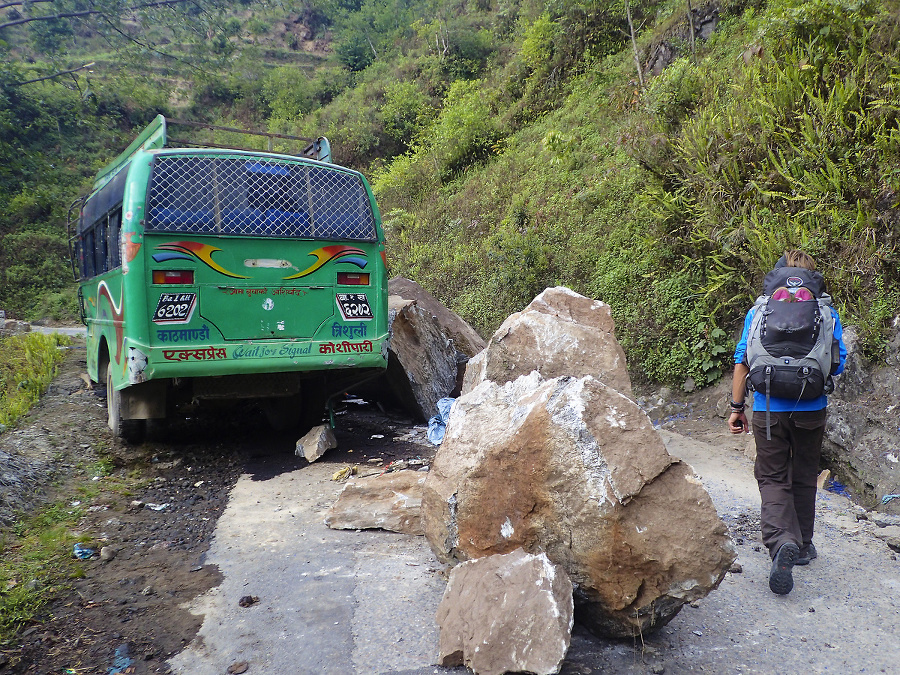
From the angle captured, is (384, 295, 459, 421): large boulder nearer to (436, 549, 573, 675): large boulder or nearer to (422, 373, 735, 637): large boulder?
(422, 373, 735, 637): large boulder

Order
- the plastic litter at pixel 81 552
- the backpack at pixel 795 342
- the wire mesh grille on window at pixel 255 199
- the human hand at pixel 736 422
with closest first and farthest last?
the backpack at pixel 795 342, the human hand at pixel 736 422, the plastic litter at pixel 81 552, the wire mesh grille on window at pixel 255 199

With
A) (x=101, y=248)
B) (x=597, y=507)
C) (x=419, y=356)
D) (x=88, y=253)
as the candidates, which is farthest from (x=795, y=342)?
(x=88, y=253)

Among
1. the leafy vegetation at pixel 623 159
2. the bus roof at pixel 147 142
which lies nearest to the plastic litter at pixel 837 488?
the leafy vegetation at pixel 623 159

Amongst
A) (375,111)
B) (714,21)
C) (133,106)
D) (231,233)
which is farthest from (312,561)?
(133,106)

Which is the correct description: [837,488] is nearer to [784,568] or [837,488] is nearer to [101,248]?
[784,568]

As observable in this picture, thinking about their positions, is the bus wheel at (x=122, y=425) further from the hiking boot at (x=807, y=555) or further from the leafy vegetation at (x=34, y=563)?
the hiking boot at (x=807, y=555)

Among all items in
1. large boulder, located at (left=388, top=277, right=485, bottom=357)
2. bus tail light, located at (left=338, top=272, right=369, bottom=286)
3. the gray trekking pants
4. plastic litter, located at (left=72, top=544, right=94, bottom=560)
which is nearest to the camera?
the gray trekking pants

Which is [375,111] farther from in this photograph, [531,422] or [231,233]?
[531,422]

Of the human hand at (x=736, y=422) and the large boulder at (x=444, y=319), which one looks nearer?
the human hand at (x=736, y=422)

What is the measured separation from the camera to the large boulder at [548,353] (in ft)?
17.4

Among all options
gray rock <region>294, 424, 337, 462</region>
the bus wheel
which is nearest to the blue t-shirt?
Result: gray rock <region>294, 424, 337, 462</region>

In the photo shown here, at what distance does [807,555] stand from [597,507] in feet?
6.53

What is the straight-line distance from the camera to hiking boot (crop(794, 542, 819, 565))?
3.70 meters

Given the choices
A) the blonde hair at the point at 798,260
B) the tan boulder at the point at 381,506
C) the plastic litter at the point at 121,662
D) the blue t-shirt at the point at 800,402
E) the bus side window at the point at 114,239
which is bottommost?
the tan boulder at the point at 381,506
